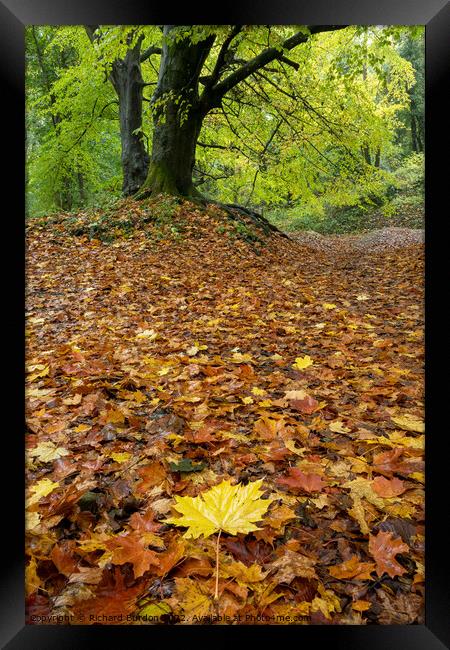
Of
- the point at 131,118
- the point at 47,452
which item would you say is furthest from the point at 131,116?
the point at 47,452

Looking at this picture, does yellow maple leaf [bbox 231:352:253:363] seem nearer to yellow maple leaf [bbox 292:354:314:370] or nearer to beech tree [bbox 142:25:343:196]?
yellow maple leaf [bbox 292:354:314:370]

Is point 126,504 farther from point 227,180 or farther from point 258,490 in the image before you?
point 227,180

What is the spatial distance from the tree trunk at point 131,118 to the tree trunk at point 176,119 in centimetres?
51

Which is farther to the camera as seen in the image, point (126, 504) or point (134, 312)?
point (134, 312)

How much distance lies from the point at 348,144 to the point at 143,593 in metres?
5.96

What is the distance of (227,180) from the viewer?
7.94m

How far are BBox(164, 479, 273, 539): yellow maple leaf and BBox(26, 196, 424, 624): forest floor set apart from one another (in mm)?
28

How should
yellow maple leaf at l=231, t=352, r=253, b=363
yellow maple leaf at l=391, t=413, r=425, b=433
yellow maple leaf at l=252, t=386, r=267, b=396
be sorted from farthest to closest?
yellow maple leaf at l=231, t=352, r=253, b=363 < yellow maple leaf at l=252, t=386, r=267, b=396 < yellow maple leaf at l=391, t=413, r=425, b=433

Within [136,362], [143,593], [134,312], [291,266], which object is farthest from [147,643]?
[291,266]

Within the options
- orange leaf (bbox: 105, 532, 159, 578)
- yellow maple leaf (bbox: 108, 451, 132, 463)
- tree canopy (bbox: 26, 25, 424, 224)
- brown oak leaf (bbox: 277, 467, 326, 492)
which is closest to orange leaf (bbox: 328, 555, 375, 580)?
brown oak leaf (bbox: 277, 467, 326, 492)

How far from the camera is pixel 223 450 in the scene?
1.52 meters

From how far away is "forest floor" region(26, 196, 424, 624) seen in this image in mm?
951

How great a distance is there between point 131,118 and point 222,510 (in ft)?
25.3
